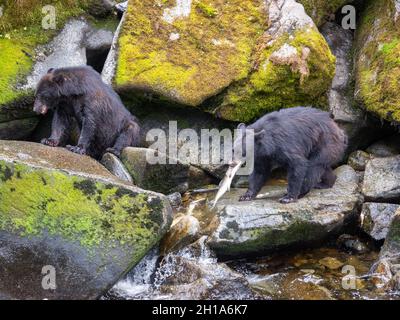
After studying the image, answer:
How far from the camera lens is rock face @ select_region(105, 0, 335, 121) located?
993cm

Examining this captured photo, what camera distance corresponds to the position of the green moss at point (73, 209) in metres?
7.05

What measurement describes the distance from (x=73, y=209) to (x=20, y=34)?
4.74 metres

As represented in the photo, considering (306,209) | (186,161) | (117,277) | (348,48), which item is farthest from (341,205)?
(348,48)

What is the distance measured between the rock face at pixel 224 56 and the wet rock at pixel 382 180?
60.1 inches

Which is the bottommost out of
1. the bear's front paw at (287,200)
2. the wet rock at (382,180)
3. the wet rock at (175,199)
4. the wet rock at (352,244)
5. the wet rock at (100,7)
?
the wet rock at (352,244)

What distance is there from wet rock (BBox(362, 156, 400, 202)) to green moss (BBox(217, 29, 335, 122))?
5.01ft

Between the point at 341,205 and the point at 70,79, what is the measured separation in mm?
4250

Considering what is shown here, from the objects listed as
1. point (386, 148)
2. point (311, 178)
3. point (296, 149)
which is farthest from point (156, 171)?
point (386, 148)

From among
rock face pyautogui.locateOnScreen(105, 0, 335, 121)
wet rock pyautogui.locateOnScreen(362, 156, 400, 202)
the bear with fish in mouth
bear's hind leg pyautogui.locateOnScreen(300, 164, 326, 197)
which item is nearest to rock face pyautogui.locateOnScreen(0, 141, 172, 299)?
the bear with fish in mouth

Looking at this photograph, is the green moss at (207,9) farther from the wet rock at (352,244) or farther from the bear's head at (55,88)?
the wet rock at (352,244)

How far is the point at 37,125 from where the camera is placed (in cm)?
1059

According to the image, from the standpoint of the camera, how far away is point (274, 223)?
8055mm

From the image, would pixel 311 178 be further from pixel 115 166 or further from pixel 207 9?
pixel 207 9

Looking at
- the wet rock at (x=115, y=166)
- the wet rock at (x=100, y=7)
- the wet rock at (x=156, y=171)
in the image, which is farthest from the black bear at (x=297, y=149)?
the wet rock at (x=100, y=7)
